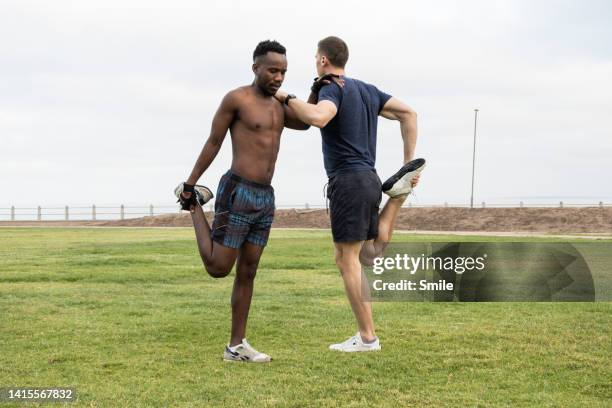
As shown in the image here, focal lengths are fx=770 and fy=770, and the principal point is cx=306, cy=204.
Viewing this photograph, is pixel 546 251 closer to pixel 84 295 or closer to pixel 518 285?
pixel 518 285

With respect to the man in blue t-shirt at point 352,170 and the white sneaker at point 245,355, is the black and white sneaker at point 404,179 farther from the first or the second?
the white sneaker at point 245,355

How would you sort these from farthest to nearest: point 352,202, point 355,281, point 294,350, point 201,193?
point 294,350 < point 355,281 < point 352,202 < point 201,193

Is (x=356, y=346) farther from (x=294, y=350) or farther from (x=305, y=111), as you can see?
(x=305, y=111)

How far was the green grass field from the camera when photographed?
179 inches

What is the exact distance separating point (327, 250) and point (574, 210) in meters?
27.1

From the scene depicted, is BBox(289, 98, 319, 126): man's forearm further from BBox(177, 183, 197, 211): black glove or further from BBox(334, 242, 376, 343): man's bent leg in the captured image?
BBox(334, 242, 376, 343): man's bent leg

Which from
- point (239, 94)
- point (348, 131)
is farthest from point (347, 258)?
point (239, 94)

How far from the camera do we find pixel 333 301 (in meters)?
9.32

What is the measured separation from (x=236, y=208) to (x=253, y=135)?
511 millimetres

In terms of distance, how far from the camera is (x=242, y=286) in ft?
18.0

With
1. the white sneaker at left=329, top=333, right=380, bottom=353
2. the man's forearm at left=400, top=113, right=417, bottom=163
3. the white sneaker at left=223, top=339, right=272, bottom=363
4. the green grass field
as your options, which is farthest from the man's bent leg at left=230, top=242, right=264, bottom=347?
the man's forearm at left=400, top=113, right=417, bottom=163

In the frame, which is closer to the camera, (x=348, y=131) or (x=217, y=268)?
(x=217, y=268)

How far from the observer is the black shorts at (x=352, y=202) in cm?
564

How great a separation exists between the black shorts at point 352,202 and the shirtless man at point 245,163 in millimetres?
548
